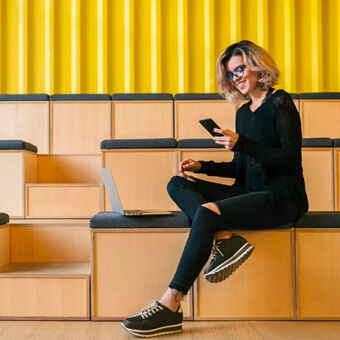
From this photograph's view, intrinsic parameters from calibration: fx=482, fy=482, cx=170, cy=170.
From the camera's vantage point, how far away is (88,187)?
2236 millimetres

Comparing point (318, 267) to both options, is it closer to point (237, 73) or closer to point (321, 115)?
point (237, 73)

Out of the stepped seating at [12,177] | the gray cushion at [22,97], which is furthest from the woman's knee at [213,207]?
the gray cushion at [22,97]

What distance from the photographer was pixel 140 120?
276cm

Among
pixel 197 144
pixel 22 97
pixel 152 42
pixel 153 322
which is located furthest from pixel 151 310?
pixel 152 42

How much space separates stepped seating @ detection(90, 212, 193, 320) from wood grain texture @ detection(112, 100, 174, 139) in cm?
122

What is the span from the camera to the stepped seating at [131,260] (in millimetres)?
1581

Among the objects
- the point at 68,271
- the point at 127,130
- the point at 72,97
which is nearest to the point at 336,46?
the point at 127,130

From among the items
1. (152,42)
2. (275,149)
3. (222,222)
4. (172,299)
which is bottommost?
(172,299)

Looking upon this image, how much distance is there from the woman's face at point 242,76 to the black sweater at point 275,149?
0.27 ft

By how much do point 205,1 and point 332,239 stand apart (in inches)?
81.3

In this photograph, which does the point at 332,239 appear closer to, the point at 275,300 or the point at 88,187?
the point at 275,300

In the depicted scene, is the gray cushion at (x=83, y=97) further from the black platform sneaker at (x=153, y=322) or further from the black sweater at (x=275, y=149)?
the black platform sneaker at (x=153, y=322)

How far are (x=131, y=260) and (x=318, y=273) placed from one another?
2.01 feet

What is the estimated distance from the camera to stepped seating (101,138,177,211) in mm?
2072
